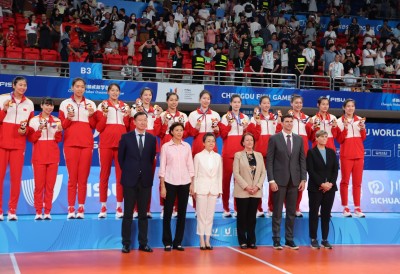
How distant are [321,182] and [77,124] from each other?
3.42 meters

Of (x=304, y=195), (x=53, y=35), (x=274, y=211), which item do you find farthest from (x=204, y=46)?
(x=274, y=211)

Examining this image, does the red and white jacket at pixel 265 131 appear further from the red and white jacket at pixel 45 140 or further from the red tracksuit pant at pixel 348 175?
the red and white jacket at pixel 45 140

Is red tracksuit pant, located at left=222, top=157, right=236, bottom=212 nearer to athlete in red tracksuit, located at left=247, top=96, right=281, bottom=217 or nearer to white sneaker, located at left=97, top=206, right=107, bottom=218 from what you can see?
athlete in red tracksuit, located at left=247, top=96, right=281, bottom=217

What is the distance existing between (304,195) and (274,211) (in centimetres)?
161

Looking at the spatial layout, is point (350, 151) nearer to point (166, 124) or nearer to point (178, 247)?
point (166, 124)

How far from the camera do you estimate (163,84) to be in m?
15.4

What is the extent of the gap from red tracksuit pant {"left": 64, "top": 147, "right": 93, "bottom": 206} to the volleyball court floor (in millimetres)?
799

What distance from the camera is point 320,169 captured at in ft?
27.9

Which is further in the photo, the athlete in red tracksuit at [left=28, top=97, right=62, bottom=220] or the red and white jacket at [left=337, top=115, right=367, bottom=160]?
the red and white jacket at [left=337, top=115, right=367, bottom=160]

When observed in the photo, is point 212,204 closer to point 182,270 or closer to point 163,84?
point 182,270

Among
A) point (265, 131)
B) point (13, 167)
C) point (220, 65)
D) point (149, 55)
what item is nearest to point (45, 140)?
point (13, 167)

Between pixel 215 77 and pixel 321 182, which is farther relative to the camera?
pixel 215 77

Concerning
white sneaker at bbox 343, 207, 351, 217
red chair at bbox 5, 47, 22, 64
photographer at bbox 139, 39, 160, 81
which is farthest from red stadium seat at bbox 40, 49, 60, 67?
white sneaker at bbox 343, 207, 351, 217

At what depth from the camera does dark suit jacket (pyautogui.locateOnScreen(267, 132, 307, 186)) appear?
834cm
